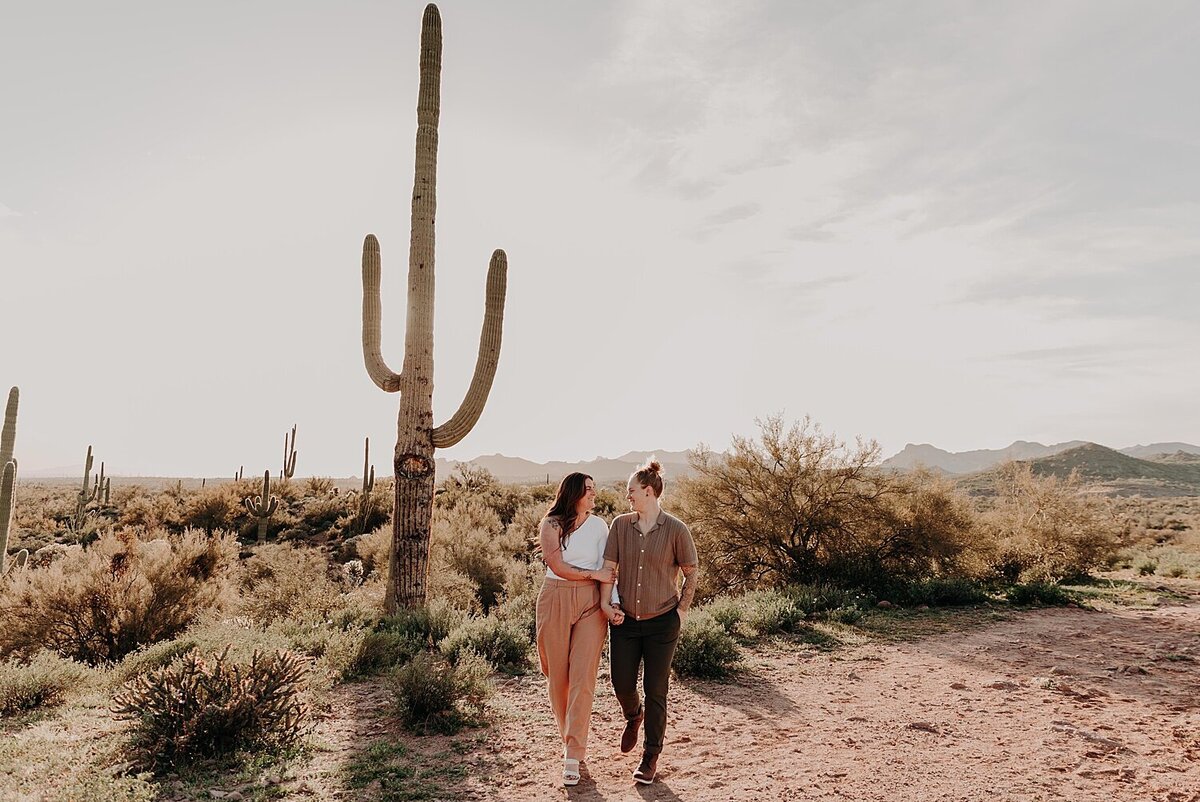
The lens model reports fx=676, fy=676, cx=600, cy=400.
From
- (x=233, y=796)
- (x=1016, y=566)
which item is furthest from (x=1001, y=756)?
(x=1016, y=566)

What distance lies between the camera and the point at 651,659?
4586mm

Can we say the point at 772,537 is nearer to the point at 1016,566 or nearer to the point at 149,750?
the point at 1016,566

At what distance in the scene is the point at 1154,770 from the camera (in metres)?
4.91

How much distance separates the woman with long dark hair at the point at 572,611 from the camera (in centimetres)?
457

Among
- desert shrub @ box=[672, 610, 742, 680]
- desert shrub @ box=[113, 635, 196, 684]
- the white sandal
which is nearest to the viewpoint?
the white sandal

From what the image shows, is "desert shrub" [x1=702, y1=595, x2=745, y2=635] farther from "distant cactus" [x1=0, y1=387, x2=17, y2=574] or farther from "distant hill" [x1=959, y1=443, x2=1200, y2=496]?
"distant hill" [x1=959, y1=443, x2=1200, y2=496]

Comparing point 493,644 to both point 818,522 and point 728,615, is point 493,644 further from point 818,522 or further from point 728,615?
point 818,522

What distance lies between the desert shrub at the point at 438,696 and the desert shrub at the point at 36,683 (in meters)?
3.11

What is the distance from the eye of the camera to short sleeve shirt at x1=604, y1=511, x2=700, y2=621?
15.0ft

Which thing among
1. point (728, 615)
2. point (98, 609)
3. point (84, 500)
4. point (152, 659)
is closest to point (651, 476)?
point (728, 615)

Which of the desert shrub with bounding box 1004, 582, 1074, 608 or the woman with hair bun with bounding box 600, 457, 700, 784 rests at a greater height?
the woman with hair bun with bounding box 600, 457, 700, 784

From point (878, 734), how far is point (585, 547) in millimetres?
3161

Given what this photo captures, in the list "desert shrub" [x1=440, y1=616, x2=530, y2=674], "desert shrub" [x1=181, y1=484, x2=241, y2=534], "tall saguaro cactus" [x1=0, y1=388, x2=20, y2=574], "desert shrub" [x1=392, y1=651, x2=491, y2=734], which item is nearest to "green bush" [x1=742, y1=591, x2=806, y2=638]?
"desert shrub" [x1=440, y1=616, x2=530, y2=674]

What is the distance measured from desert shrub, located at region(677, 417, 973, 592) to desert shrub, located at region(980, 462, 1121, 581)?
2.64 meters
